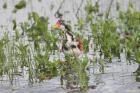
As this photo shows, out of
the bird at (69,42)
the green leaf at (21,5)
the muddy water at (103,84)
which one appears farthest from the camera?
the green leaf at (21,5)

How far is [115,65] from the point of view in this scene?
5.63 metres

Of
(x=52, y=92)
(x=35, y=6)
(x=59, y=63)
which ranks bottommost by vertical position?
(x=52, y=92)

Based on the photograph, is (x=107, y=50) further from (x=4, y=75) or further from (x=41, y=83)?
(x=4, y=75)

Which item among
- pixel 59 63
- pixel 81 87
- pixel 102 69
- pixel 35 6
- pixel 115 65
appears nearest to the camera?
pixel 81 87

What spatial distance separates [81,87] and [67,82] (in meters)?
0.23

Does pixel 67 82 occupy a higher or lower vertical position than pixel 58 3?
lower

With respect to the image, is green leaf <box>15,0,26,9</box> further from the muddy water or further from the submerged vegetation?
the muddy water

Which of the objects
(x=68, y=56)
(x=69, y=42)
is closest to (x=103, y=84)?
(x=68, y=56)

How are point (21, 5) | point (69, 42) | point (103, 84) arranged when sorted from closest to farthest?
point (69, 42) → point (103, 84) → point (21, 5)

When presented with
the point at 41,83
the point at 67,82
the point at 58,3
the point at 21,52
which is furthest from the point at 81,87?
the point at 58,3

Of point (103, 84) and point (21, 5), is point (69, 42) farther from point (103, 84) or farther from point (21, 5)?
point (21, 5)

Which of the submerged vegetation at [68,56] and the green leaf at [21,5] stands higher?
the green leaf at [21,5]

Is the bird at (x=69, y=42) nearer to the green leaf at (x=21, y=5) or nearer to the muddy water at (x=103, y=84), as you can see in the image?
the muddy water at (x=103, y=84)

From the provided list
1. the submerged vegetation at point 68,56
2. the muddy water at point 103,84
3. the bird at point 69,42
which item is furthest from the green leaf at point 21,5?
the bird at point 69,42
